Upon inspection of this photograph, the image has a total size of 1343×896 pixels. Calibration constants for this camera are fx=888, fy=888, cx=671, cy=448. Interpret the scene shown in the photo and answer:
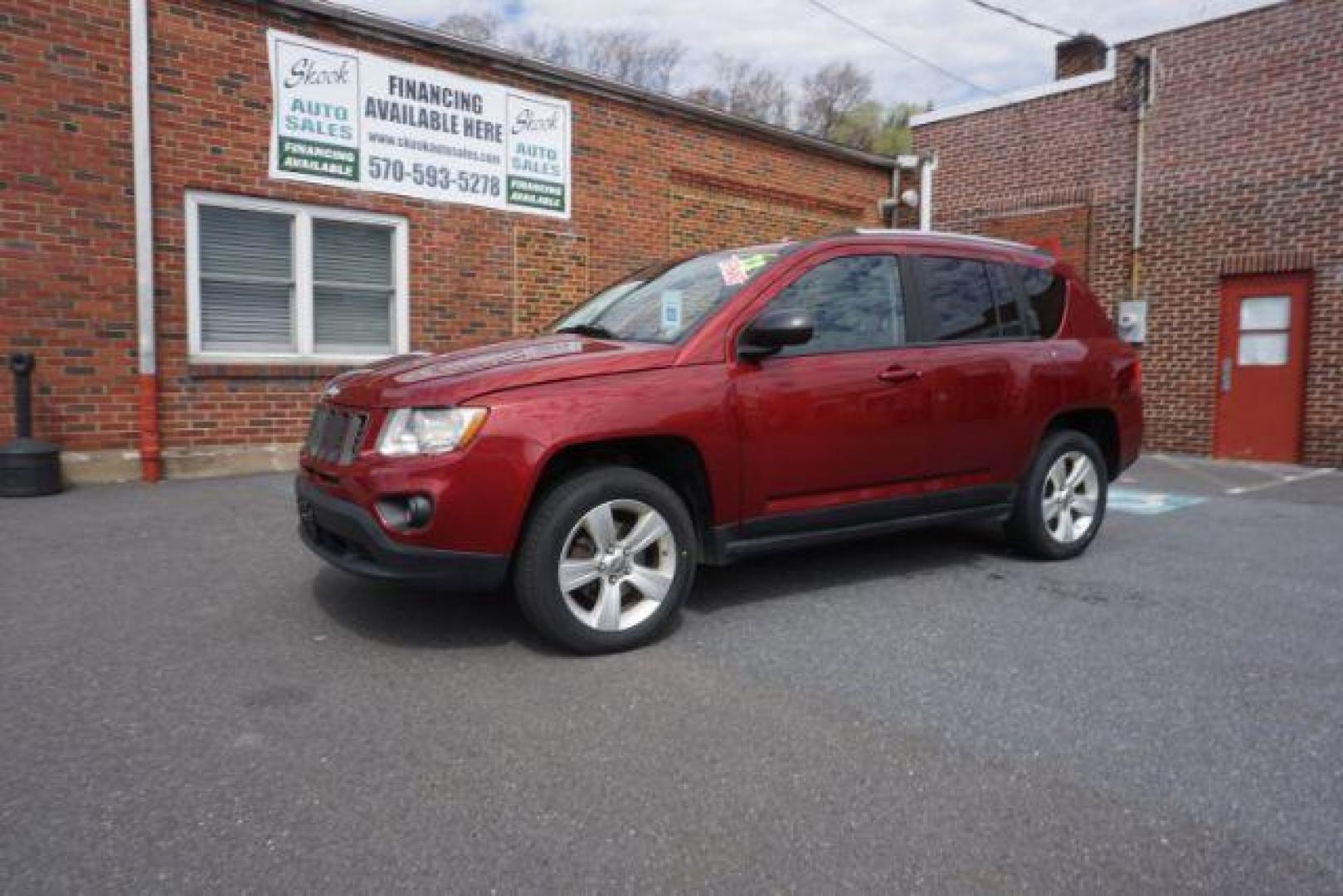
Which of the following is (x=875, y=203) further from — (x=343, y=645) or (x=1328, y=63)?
(x=343, y=645)

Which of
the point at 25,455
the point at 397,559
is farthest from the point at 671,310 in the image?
the point at 25,455

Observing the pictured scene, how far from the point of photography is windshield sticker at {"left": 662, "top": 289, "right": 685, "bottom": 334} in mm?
3973

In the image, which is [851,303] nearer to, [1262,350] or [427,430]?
[427,430]

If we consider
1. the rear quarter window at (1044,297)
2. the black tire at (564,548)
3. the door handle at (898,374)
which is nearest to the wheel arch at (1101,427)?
the rear quarter window at (1044,297)

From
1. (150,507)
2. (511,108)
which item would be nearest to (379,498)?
(150,507)

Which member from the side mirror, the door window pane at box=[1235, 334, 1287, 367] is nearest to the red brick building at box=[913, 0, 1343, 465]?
the door window pane at box=[1235, 334, 1287, 367]

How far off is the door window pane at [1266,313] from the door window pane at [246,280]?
10862 mm

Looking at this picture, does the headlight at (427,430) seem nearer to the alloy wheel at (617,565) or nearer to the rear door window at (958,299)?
the alloy wheel at (617,565)

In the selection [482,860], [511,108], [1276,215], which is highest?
[511,108]

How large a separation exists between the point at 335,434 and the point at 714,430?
157 centimetres

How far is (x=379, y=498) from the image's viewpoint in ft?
10.8

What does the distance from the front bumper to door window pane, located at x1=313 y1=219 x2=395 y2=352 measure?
18.3ft

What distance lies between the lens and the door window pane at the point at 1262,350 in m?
10.6

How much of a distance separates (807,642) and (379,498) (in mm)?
1795
